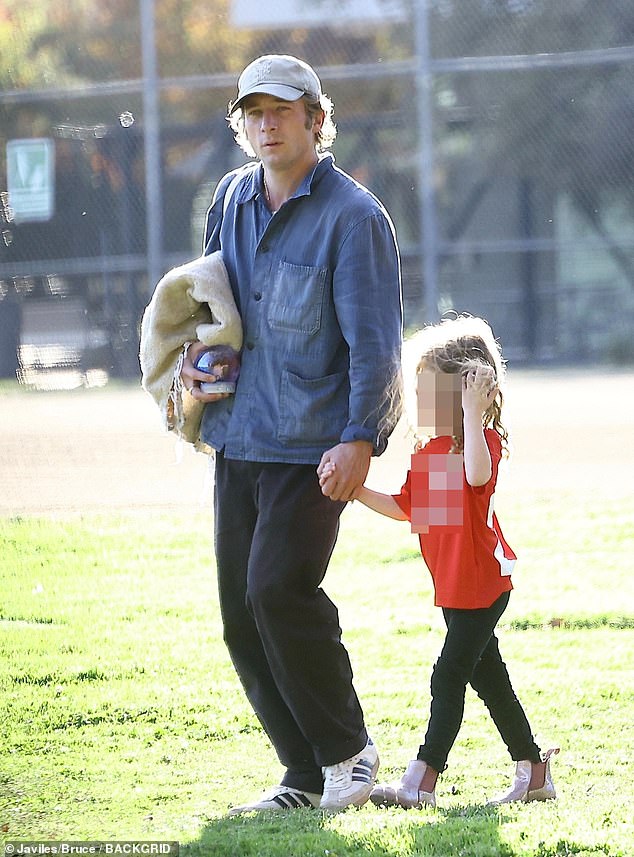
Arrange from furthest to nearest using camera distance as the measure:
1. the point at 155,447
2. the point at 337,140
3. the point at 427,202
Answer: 1. the point at 337,140
2. the point at 427,202
3. the point at 155,447

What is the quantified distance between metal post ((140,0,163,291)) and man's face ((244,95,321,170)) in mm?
6638

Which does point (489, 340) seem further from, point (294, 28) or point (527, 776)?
point (294, 28)

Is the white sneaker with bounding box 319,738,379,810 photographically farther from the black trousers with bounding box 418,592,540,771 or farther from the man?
the black trousers with bounding box 418,592,540,771

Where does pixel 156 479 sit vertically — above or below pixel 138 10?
below

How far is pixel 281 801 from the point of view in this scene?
3781 mm

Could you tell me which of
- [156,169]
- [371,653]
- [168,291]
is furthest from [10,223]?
[168,291]

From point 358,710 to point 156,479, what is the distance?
5.42m

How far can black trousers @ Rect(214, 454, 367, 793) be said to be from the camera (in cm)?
363

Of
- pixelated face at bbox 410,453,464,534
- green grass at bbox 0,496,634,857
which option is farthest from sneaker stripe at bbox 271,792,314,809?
pixelated face at bbox 410,453,464,534

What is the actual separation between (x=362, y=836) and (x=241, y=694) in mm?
1768

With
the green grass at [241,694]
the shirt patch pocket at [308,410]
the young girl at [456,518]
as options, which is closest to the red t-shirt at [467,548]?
the young girl at [456,518]

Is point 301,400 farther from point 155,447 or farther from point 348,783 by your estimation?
point 155,447

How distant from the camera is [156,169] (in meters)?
10.4

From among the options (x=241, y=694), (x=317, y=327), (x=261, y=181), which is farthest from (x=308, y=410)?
(x=241, y=694)
